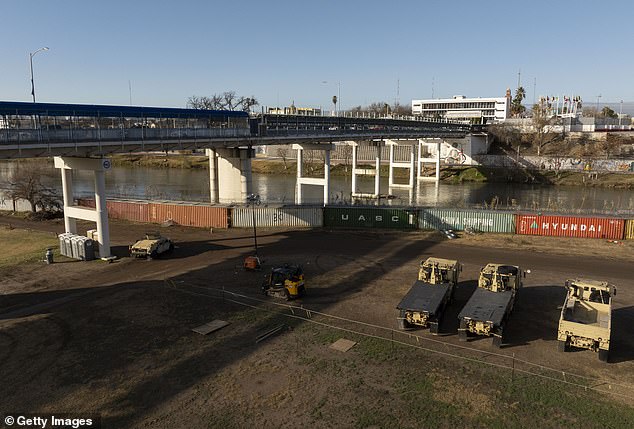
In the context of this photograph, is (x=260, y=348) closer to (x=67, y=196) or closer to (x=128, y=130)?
(x=128, y=130)

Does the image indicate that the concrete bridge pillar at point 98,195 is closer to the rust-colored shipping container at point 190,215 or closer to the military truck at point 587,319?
the rust-colored shipping container at point 190,215

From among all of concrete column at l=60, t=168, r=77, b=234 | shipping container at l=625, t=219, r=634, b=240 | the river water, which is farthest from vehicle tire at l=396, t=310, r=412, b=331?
the river water

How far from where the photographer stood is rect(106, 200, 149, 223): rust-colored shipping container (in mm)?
47694

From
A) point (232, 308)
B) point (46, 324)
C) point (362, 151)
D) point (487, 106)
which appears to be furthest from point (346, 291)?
point (487, 106)

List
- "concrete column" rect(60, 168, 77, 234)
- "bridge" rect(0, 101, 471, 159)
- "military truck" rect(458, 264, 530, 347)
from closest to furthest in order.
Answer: "military truck" rect(458, 264, 530, 347) → "bridge" rect(0, 101, 471, 159) → "concrete column" rect(60, 168, 77, 234)

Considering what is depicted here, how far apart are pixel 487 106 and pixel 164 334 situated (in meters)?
171

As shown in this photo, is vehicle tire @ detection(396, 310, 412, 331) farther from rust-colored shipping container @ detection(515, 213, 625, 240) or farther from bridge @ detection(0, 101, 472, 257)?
rust-colored shipping container @ detection(515, 213, 625, 240)

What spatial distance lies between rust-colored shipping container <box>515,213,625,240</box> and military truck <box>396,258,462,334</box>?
18.4 meters

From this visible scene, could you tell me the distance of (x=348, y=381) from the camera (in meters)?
16.6

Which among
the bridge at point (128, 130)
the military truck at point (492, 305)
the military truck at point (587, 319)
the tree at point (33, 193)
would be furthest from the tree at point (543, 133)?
the tree at point (33, 193)

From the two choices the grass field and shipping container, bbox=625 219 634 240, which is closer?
the grass field

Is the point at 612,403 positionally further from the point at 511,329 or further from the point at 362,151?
the point at 362,151

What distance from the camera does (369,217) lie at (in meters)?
43.6

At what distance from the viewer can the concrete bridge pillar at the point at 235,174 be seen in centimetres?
Result: 4769
